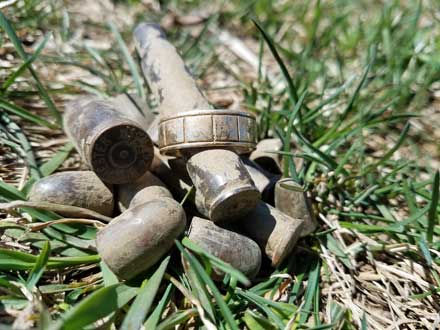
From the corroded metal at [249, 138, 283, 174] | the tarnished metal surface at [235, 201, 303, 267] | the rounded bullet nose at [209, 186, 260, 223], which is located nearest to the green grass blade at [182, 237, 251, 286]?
the rounded bullet nose at [209, 186, 260, 223]

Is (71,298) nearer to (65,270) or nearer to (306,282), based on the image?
(65,270)

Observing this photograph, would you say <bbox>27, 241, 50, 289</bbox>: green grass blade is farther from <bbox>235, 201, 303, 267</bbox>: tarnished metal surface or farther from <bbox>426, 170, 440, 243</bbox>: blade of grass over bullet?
<bbox>426, 170, 440, 243</bbox>: blade of grass over bullet

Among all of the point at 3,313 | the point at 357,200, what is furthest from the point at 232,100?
the point at 3,313

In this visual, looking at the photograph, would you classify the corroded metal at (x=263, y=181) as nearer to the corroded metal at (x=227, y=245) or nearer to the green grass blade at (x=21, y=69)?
the corroded metal at (x=227, y=245)

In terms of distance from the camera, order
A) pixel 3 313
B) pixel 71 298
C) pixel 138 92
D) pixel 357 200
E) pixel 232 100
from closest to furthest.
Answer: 1. pixel 3 313
2. pixel 71 298
3. pixel 357 200
4. pixel 138 92
5. pixel 232 100

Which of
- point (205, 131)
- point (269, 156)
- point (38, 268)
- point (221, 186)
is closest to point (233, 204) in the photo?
point (221, 186)

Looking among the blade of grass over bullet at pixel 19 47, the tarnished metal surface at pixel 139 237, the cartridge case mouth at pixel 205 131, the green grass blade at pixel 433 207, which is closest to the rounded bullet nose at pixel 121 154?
the cartridge case mouth at pixel 205 131
